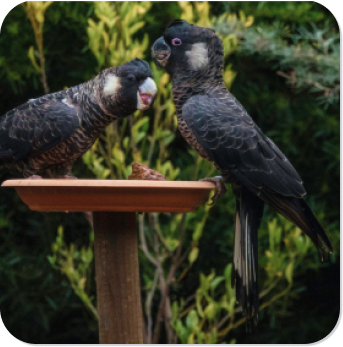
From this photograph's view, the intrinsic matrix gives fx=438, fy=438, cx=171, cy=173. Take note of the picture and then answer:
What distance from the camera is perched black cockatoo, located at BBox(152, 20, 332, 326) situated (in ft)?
3.43

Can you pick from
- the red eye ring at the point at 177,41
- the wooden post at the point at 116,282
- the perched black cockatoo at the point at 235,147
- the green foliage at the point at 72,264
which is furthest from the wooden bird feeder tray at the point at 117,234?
the green foliage at the point at 72,264

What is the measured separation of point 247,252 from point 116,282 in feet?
1.09

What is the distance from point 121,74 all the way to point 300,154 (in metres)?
0.95

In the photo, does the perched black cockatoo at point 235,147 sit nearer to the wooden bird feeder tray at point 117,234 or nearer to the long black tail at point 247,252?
the long black tail at point 247,252

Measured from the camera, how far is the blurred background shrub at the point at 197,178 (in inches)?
63.0

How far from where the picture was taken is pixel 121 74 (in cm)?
106

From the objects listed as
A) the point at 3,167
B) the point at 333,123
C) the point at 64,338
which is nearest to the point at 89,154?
the point at 3,167

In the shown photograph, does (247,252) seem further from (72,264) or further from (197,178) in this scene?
(72,264)

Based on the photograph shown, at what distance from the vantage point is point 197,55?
111cm

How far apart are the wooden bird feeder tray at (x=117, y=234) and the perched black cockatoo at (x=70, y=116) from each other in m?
0.15

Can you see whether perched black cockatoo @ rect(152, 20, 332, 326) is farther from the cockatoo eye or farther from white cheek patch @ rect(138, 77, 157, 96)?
white cheek patch @ rect(138, 77, 157, 96)

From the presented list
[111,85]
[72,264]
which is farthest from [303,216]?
[72,264]

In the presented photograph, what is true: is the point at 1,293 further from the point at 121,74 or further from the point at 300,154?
the point at 300,154

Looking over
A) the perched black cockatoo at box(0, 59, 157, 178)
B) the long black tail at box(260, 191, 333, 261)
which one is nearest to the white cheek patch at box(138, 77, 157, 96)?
the perched black cockatoo at box(0, 59, 157, 178)
